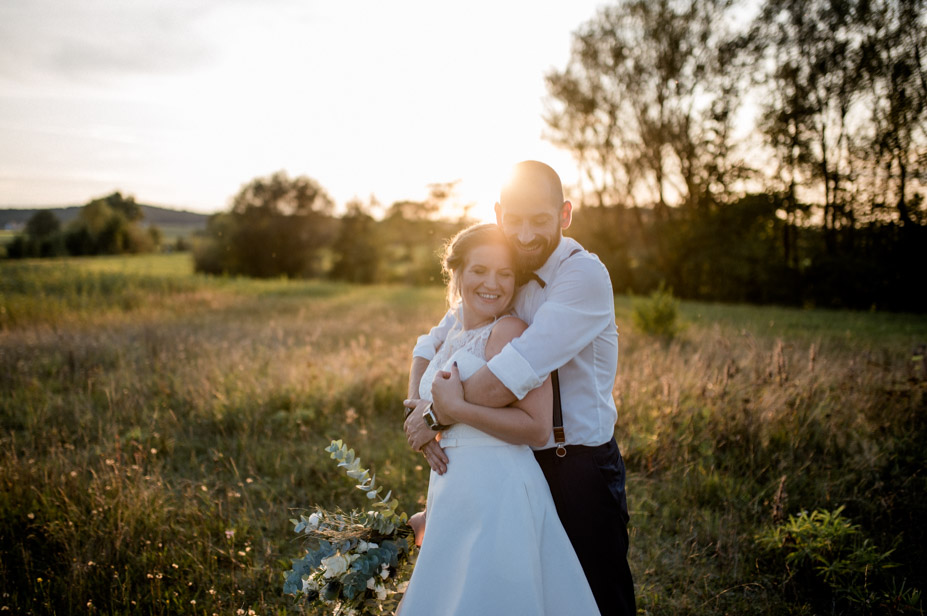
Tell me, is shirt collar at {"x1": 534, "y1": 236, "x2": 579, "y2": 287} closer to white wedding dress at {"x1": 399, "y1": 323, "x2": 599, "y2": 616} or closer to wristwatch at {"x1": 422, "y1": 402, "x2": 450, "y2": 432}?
white wedding dress at {"x1": 399, "y1": 323, "x2": 599, "y2": 616}

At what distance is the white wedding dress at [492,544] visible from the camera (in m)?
2.05

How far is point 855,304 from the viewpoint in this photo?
20234 mm

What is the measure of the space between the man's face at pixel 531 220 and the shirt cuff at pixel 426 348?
75 cm

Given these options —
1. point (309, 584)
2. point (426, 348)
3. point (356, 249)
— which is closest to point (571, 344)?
point (426, 348)

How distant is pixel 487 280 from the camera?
242 cm

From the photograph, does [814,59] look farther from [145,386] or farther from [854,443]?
[145,386]

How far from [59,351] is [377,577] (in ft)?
28.8

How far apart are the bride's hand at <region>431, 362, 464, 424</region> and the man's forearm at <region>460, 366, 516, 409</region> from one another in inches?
2.2

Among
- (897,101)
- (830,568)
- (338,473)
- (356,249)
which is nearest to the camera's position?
(830,568)

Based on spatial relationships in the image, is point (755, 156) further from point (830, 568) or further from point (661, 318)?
point (830, 568)

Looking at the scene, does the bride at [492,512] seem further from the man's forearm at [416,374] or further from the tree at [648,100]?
the tree at [648,100]

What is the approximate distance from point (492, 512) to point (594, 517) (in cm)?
56

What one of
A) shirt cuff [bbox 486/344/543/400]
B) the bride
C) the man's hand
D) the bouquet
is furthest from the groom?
the bouquet

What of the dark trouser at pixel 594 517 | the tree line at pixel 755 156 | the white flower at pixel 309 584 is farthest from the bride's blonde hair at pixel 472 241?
the tree line at pixel 755 156
